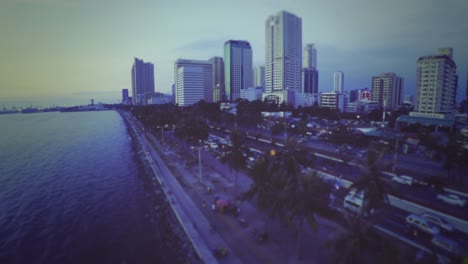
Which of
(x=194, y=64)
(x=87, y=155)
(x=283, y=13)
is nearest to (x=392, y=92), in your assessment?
(x=283, y=13)

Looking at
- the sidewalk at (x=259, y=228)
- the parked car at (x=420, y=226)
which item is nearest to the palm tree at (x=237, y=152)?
the sidewalk at (x=259, y=228)

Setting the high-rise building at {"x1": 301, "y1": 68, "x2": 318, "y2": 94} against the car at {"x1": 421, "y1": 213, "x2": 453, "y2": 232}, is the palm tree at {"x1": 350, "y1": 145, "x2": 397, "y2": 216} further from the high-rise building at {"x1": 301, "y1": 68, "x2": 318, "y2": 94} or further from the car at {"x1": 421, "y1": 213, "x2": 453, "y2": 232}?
the high-rise building at {"x1": 301, "y1": 68, "x2": 318, "y2": 94}

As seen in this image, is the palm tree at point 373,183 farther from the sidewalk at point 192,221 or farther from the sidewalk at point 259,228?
the sidewalk at point 192,221

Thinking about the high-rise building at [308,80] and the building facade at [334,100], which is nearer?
the building facade at [334,100]

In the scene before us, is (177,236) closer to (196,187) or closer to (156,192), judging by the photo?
(196,187)

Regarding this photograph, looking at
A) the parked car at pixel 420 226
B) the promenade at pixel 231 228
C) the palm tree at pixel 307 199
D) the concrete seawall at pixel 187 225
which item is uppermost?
the palm tree at pixel 307 199

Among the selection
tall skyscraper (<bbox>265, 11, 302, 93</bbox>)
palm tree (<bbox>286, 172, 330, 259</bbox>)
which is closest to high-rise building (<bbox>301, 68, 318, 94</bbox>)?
tall skyscraper (<bbox>265, 11, 302, 93</bbox>)

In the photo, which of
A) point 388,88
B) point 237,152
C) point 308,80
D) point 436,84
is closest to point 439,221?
point 237,152
